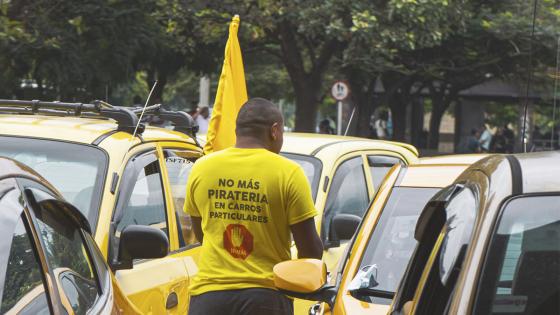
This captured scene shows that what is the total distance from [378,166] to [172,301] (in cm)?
353

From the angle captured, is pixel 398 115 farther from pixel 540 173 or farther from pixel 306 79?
pixel 540 173

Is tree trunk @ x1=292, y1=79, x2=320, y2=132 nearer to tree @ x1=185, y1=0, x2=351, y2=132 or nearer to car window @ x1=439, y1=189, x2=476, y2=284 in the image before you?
tree @ x1=185, y1=0, x2=351, y2=132

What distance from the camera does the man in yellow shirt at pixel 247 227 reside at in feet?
16.6

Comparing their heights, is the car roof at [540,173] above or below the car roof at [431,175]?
above

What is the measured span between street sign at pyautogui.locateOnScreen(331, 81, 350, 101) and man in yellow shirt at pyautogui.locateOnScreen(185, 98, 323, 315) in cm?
2622

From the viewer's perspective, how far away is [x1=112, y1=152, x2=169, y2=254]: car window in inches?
223

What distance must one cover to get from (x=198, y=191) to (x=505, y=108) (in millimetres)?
80643

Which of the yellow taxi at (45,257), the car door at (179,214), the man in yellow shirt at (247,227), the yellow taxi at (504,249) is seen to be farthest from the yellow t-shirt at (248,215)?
the yellow taxi at (504,249)

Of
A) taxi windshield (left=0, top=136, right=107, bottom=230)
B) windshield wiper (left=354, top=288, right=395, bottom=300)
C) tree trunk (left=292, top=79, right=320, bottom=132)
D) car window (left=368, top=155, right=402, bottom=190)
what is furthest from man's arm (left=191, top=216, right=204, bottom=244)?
tree trunk (left=292, top=79, right=320, bottom=132)

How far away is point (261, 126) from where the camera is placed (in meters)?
5.29

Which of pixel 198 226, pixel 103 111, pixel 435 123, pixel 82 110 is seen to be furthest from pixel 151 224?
pixel 435 123

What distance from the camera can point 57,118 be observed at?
6.22 metres

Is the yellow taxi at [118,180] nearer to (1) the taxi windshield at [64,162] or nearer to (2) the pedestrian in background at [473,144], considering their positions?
(1) the taxi windshield at [64,162]

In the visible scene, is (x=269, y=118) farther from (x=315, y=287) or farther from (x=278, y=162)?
(x=315, y=287)
